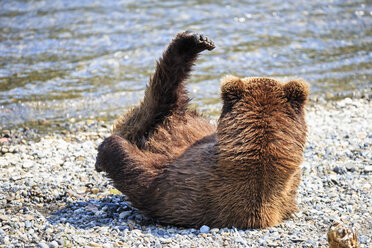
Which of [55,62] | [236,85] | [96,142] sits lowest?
[96,142]

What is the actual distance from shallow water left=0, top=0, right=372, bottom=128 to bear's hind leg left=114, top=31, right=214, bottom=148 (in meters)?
3.85

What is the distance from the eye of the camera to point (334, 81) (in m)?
11.2

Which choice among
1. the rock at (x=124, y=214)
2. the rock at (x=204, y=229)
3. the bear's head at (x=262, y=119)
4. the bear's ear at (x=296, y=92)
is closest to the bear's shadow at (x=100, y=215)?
the rock at (x=124, y=214)

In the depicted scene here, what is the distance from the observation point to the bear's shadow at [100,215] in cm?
477

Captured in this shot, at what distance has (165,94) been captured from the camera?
525cm

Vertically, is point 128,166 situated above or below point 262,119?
below

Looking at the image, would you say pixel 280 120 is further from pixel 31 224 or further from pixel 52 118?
pixel 52 118

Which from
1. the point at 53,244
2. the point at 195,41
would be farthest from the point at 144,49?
the point at 53,244

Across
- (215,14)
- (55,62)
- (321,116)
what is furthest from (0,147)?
(215,14)

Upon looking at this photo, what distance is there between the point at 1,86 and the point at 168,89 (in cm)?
568

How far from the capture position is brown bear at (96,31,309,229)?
425cm

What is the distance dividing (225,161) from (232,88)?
2.11 feet

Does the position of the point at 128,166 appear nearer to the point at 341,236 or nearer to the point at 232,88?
the point at 232,88

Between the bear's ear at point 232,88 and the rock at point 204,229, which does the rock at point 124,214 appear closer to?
the rock at point 204,229
